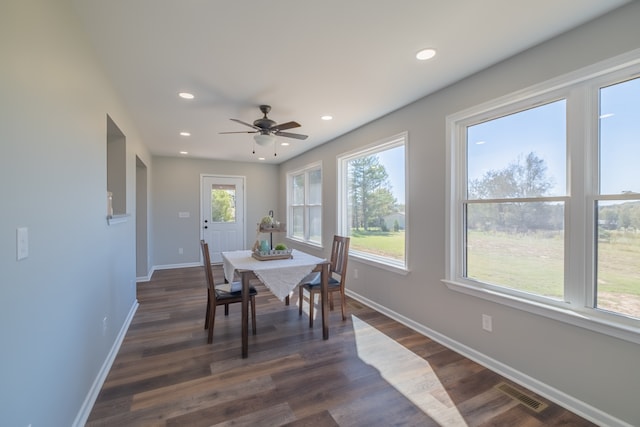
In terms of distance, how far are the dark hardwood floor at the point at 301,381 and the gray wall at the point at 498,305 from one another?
0.18 m

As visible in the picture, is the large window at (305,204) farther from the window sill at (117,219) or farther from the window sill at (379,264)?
the window sill at (117,219)

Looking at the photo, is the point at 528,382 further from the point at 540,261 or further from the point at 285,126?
the point at 285,126

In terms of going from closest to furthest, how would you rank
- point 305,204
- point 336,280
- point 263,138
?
point 263,138
point 336,280
point 305,204

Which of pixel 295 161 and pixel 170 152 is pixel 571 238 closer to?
pixel 295 161

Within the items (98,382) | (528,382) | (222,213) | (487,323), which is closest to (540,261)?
(487,323)

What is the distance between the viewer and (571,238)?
1919 mm

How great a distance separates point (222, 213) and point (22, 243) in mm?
5789

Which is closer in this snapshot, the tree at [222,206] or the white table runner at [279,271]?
the white table runner at [279,271]

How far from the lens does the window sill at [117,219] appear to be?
245 centimetres

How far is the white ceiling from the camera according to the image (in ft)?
5.58

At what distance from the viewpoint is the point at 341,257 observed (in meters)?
3.42

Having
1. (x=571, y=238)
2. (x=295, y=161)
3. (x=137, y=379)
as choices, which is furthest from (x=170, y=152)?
(x=571, y=238)

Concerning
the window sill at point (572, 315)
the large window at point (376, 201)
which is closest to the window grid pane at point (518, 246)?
the window sill at point (572, 315)

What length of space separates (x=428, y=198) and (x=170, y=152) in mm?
5092
